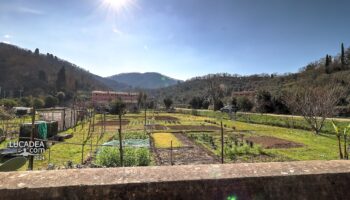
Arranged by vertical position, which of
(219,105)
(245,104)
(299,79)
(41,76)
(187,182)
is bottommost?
(187,182)

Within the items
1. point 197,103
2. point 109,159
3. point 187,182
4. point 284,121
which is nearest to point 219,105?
point 197,103

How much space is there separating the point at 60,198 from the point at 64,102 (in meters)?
110

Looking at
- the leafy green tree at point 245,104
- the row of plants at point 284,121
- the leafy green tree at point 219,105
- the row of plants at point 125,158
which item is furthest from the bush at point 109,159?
the leafy green tree at point 219,105

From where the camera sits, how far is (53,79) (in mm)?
141250

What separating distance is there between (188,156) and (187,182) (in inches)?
669

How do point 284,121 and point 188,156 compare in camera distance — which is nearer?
point 188,156

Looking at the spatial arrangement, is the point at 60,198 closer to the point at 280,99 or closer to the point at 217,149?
the point at 217,149

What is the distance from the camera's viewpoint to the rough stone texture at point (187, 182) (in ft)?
5.35

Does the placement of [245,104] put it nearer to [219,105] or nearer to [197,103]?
[219,105]

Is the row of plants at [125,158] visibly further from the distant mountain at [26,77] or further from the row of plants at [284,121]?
the distant mountain at [26,77]

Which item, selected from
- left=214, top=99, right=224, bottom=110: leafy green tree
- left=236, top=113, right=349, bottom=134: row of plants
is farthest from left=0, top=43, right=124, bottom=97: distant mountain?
left=236, top=113, right=349, bottom=134: row of plants

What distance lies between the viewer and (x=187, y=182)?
175 centimetres

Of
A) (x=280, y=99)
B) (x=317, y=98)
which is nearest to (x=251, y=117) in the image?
(x=280, y=99)

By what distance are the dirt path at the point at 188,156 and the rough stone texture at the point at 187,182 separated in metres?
13.8
